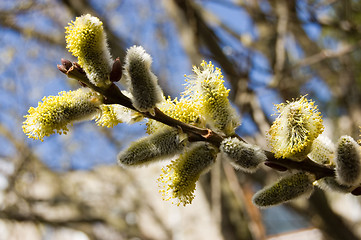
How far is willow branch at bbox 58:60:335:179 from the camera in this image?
933 millimetres

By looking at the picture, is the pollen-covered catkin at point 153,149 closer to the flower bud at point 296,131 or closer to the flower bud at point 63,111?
the flower bud at point 63,111

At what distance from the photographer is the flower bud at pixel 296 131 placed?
0.97 meters

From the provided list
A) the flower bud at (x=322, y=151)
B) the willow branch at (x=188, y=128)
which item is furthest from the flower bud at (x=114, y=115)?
the flower bud at (x=322, y=151)

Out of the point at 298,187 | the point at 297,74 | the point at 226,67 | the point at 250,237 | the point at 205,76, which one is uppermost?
the point at 297,74

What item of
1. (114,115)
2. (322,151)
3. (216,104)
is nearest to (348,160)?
(322,151)

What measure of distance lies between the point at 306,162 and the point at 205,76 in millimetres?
362

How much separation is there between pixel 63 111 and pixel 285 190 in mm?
595

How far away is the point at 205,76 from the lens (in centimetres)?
107

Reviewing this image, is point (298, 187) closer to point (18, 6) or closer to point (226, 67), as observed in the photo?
point (226, 67)

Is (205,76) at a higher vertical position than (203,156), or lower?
higher

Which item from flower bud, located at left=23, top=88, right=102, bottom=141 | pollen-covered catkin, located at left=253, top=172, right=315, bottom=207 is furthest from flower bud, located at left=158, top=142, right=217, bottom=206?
flower bud, located at left=23, top=88, right=102, bottom=141

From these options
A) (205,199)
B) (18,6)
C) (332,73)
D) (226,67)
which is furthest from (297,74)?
(18,6)

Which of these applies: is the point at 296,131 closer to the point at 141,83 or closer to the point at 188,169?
the point at 188,169

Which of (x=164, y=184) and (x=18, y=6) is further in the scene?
(x=18, y=6)
